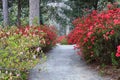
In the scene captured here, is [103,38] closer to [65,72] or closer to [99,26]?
[99,26]

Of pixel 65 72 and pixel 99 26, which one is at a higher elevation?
pixel 99 26

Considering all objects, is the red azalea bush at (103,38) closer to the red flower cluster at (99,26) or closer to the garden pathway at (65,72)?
the red flower cluster at (99,26)

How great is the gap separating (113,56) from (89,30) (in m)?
0.92

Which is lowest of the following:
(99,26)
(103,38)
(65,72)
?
(65,72)

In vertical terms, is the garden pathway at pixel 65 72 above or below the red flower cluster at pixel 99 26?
below

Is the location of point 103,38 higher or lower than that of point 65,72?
higher

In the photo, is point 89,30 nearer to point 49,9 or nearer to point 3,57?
point 3,57

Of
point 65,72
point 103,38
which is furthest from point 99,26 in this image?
point 65,72

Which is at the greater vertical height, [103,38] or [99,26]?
[99,26]

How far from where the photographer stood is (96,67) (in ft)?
24.0

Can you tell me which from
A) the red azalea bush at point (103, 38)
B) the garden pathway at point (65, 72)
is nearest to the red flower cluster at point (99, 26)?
the red azalea bush at point (103, 38)

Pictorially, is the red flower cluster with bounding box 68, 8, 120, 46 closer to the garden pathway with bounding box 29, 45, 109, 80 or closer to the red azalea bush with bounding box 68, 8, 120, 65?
the red azalea bush with bounding box 68, 8, 120, 65

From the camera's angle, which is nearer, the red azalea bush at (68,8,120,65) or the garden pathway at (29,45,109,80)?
the garden pathway at (29,45,109,80)

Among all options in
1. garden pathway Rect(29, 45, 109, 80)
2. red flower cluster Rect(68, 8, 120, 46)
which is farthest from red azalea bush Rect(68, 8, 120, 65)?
garden pathway Rect(29, 45, 109, 80)
